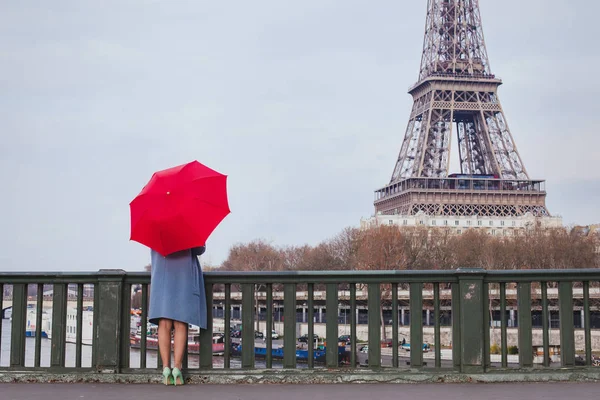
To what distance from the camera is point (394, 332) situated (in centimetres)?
796

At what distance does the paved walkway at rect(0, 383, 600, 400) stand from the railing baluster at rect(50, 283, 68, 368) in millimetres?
298

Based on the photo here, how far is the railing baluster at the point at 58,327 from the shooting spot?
315 inches

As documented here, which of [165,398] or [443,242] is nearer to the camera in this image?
[165,398]

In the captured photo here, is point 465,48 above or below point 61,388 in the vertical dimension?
above

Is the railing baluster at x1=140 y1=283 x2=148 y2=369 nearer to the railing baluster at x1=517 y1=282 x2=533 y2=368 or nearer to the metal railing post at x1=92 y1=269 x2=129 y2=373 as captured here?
the metal railing post at x1=92 y1=269 x2=129 y2=373

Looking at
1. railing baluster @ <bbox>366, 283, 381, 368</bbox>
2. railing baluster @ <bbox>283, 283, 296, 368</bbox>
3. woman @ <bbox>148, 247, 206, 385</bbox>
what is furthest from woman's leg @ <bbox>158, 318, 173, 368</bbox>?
railing baluster @ <bbox>366, 283, 381, 368</bbox>

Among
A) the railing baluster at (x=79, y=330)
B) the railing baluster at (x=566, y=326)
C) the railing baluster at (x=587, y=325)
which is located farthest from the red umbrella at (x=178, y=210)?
the railing baluster at (x=587, y=325)

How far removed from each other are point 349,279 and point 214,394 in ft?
5.81

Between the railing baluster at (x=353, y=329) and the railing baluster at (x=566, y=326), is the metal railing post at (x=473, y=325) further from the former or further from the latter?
the railing baluster at (x=353, y=329)

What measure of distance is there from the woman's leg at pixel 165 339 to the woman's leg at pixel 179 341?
75 millimetres

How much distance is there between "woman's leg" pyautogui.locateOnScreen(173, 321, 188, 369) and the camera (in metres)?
7.67

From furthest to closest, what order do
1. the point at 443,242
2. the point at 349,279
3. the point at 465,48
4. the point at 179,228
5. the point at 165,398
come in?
the point at 465,48 → the point at 443,242 → the point at 349,279 → the point at 179,228 → the point at 165,398

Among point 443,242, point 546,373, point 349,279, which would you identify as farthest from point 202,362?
point 443,242

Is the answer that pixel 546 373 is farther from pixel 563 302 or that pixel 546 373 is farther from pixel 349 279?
pixel 349 279
